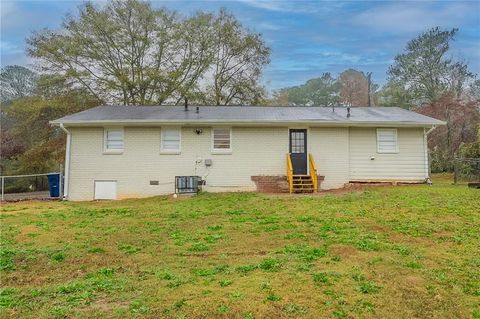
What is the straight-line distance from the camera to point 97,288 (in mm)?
4637

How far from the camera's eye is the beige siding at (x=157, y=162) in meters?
14.7

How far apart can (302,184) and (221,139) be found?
3571 mm

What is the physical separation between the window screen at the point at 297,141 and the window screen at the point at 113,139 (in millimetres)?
6675

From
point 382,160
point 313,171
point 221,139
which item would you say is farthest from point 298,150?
point 382,160

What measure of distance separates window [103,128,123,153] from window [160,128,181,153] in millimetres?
1615

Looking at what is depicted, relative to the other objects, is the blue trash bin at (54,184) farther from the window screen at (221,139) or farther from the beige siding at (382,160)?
the beige siding at (382,160)

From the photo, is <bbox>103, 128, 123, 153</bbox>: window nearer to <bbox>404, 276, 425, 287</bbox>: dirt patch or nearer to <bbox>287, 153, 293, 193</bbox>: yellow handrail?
<bbox>287, 153, 293, 193</bbox>: yellow handrail

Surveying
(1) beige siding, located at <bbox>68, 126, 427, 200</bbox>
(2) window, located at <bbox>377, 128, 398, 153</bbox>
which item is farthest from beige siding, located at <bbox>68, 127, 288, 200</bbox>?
(2) window, located at <bbox>377, 128, 398, 153</bbox>

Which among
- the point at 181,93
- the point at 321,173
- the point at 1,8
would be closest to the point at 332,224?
the point at 321,173

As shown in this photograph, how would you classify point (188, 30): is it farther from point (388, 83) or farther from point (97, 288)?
point (97, 288)

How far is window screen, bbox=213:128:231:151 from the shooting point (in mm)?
14930

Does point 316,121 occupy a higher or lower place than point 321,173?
higher

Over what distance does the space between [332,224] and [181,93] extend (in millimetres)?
19472

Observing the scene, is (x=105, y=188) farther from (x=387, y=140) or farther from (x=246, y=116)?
(x=387, y=140)
